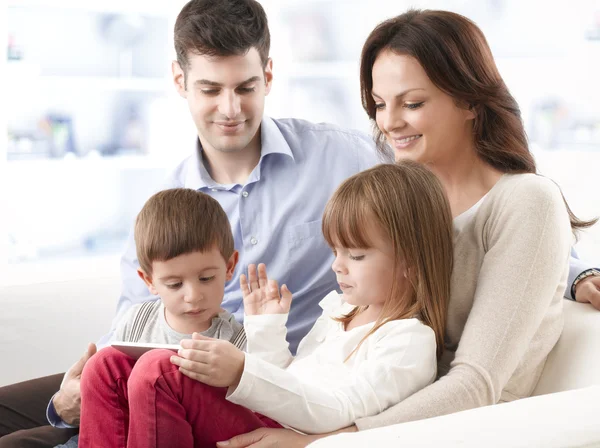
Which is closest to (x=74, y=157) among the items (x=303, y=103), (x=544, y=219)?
(x=303, y=103)

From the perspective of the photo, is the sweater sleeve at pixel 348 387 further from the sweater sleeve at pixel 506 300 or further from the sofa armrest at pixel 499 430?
the sofa armrest at pixel 499 430

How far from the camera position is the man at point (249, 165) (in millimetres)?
1979

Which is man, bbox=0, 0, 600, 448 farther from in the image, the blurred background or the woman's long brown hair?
the blurred background

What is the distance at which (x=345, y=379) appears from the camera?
1413 mm

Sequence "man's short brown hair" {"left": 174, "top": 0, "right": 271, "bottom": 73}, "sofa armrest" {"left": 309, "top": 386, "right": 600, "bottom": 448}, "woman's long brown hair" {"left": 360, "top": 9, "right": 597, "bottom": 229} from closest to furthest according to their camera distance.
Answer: "sofa armrest" {"left": 309, "top": 386, "right": 600, "bottom": 448}
"woman's long brown hair" {"left": 360, "top": 9, "right": 597, "bottom": 229}
"man's short brown hair" {"left": 174, "top": 0, "right": 271, "bottom": 73}

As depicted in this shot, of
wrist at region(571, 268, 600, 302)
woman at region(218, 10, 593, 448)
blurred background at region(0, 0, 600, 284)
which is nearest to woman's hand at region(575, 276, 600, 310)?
wrist at region(571, 268, 600, 302)

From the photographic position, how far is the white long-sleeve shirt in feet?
4.17

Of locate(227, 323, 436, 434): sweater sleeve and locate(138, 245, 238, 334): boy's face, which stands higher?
locate(138, 245, 238, 334): boy's face

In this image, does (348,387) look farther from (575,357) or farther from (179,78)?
(179,78)

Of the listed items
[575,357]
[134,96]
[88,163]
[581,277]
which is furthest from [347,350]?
[134,96]

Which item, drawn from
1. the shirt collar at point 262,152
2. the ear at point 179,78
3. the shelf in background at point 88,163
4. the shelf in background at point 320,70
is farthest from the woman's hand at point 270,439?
the shelf in background at point 320,70

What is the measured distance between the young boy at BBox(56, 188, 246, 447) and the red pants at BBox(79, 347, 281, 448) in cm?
24

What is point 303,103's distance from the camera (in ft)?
13.3

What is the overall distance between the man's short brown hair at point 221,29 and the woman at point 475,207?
1.43ft
